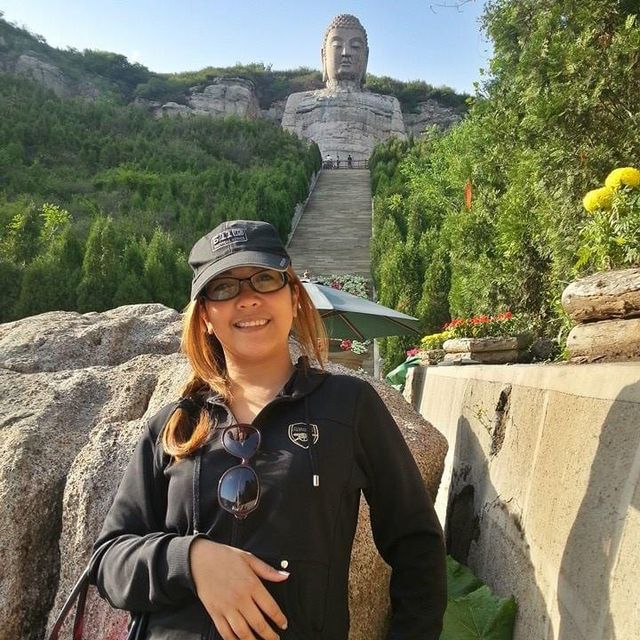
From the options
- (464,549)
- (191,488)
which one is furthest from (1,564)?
(464,549)

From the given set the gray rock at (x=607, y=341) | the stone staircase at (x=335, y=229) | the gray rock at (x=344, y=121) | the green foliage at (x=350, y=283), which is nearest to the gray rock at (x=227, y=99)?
the gray rock at (x=344, y=121)

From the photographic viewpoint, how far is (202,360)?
1.63m

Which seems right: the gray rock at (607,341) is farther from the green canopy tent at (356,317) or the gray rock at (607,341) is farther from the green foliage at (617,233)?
the green canopy tent at (356,317)

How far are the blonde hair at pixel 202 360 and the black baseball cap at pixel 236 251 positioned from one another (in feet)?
0.25

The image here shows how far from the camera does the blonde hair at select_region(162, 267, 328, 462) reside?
1421 mm

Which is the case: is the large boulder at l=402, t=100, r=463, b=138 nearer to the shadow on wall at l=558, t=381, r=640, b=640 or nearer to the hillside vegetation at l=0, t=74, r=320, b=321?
the hillside vegetation at l=0, t=74, r=320, b=321

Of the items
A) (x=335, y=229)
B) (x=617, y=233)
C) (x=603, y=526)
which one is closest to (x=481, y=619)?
(x=603, y=526)

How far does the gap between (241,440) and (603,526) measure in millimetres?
791

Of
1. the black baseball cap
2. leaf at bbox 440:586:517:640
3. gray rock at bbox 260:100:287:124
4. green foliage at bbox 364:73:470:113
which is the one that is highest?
green foliage at bbox 364:73:470:113

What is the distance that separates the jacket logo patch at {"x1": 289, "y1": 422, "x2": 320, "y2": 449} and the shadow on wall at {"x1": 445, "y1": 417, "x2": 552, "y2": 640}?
0.84 meters

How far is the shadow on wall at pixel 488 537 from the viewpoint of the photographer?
1.85 meters

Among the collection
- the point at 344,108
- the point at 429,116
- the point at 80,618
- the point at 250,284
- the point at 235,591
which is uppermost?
the point at 429,116

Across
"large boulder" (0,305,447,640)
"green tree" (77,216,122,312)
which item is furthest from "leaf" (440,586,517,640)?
"green tree" (77,216,122,312)

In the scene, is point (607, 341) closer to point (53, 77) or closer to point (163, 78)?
point (53, 77)
